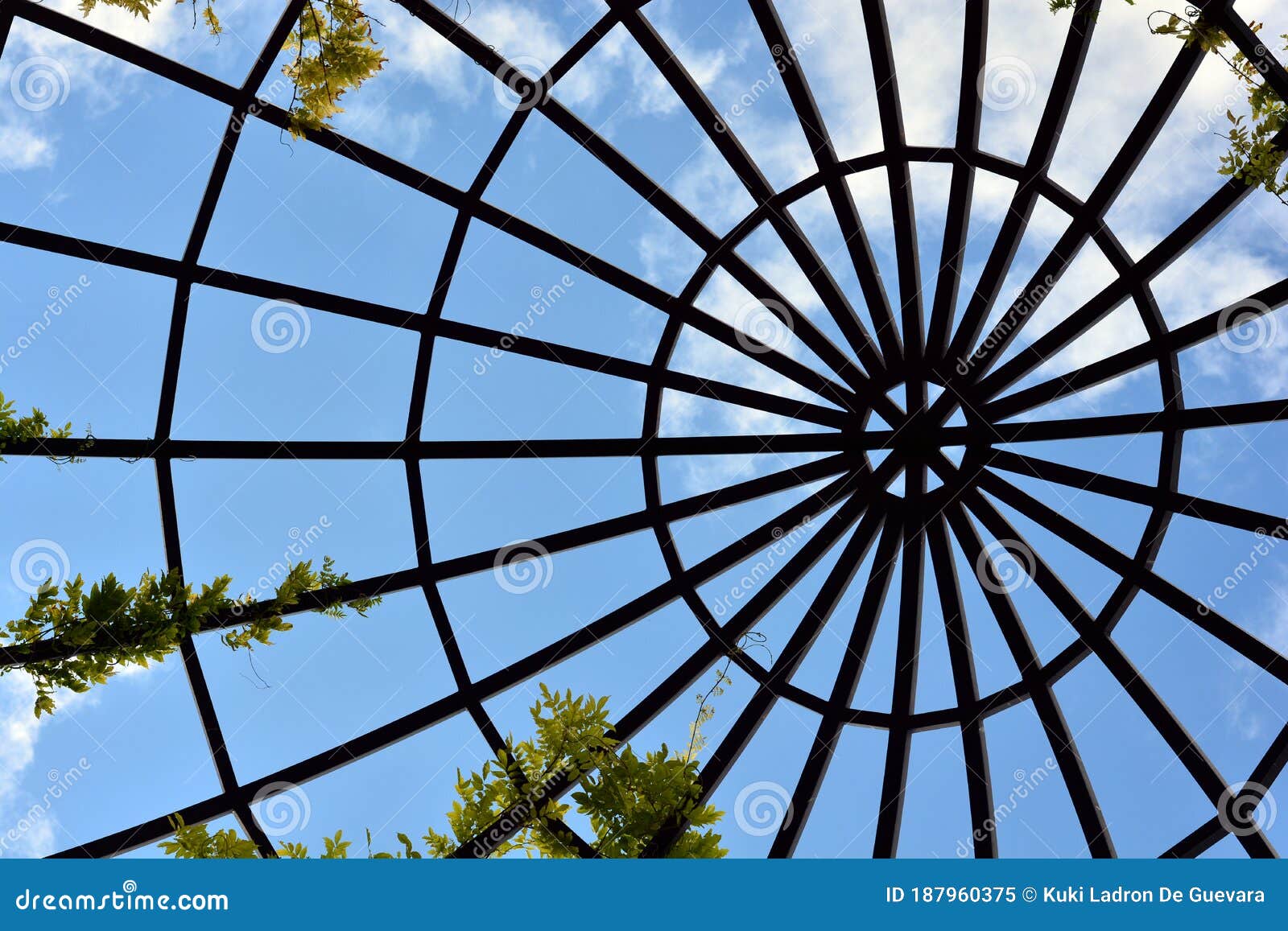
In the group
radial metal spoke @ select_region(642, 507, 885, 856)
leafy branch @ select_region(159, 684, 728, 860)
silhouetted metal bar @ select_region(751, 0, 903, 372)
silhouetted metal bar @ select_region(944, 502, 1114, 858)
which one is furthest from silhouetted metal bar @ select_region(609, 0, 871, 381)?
leafy branch @ select_region(159, 684, 728, 860)

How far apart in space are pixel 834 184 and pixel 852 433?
9.26ft

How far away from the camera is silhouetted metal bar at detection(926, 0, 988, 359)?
8562 mm

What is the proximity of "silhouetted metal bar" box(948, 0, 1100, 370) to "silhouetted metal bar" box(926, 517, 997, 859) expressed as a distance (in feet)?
7.65

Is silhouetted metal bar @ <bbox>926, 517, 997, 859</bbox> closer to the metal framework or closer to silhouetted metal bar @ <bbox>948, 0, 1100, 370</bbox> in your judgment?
the metal framework

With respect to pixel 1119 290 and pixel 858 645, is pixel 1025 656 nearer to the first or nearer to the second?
pixel 858 645

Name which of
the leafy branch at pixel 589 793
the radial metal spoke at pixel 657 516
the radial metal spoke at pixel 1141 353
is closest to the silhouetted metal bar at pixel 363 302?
the radial metal spoke at pixel 657 516

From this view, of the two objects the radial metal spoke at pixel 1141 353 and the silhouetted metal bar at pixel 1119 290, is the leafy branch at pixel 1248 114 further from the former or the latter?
the radial metal spoke at pixel 1141 353

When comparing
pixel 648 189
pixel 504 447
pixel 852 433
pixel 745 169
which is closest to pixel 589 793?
pixel 504 447

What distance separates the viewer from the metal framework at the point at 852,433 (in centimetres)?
900

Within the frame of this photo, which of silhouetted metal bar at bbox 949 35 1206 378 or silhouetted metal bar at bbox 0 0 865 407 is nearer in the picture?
silhouetted metal bar at bbox 949 35 1206 378

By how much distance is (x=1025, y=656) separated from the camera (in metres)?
10.4

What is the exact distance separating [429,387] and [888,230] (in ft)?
19.2

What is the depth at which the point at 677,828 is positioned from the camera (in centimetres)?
590

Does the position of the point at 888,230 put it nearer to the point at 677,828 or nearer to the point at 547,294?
the point at 547,294
